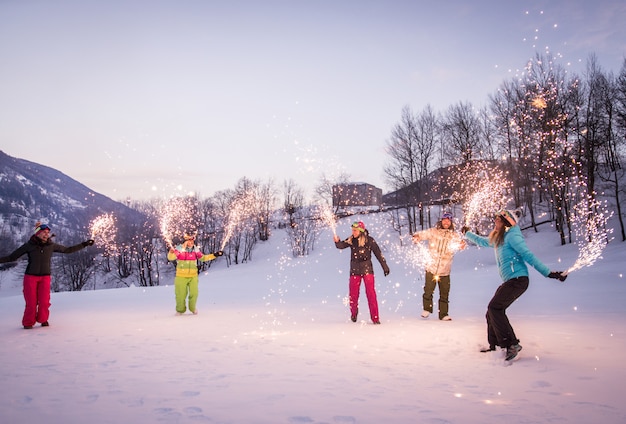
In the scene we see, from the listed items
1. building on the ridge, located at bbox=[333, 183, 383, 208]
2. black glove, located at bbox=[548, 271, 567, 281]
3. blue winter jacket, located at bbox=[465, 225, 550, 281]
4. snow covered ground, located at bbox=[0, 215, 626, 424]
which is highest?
building on the ridge, located at bbox=[333, 183, 383, 208]

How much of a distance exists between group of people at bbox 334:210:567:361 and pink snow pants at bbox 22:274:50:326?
257 inches

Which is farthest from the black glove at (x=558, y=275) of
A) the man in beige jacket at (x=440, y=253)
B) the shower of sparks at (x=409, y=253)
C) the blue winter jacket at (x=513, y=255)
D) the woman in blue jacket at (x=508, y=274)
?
the shower of sparks at (x=409, y=253)

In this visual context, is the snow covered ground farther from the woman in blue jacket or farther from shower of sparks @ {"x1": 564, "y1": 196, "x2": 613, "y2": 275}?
shower of sparks @ {"x1": 564, "y1": 196, "x2": 613, "y2": 275}

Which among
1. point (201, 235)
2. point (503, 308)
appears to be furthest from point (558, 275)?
point (201, 235)

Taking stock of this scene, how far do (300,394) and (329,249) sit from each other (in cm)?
4390

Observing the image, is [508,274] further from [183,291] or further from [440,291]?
[183,291]

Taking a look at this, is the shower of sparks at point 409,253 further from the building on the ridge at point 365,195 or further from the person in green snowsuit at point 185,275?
the person in green snowsuit at point 185,275

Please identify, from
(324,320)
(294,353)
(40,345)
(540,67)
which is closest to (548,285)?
(324,320)

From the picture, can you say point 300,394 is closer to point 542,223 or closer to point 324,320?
point 324,320

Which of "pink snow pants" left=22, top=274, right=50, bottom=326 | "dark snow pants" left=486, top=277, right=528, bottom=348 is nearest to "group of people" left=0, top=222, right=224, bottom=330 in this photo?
"pink snow pants" left=22, top=274, right=50, bottom=326

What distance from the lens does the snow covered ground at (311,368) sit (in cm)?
375

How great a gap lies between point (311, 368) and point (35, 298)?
6915 mm

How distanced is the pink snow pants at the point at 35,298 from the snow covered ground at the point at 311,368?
9.7 inches

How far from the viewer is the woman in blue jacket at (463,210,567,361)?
5.69 m
